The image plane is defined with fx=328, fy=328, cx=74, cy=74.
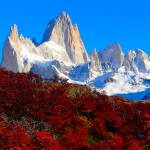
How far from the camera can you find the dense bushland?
20469 mm

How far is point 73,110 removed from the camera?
97.0 ft

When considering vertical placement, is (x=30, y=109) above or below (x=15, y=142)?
above

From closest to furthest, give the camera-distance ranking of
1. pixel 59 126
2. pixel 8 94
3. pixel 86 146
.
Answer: pixel 86 146 → pixel 59 126 → pixel 8 94

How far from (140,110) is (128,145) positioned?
363 inches

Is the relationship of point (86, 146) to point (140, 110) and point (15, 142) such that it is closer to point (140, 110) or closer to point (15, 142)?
point (15, 142)

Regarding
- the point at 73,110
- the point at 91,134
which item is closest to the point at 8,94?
the point at 73,110

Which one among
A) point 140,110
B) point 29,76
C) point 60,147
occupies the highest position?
point 29,76

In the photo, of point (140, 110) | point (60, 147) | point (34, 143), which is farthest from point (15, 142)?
point (140, 110)

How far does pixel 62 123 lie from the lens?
2569 centimetres

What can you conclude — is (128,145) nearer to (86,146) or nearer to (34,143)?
(86,146)

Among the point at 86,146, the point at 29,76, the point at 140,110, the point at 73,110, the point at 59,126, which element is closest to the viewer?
the point at 86,146

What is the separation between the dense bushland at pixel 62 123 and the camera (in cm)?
2047

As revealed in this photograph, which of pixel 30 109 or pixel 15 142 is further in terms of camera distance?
pixel 30 109

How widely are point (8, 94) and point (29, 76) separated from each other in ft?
55.2
